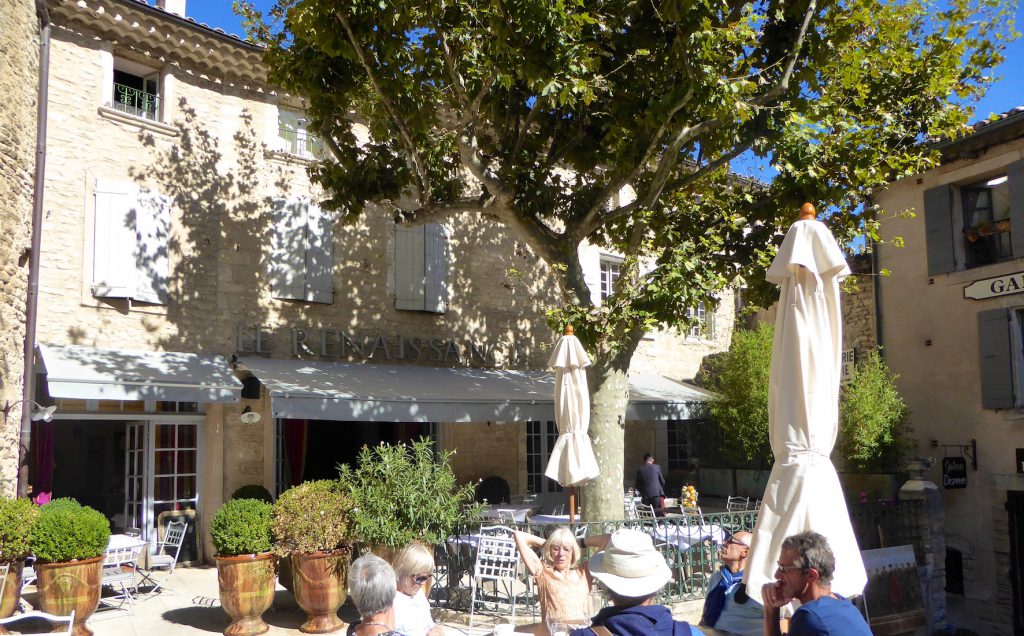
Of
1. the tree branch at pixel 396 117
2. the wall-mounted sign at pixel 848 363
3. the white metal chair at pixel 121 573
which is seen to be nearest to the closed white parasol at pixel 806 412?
the tree branch at pixel 396 117

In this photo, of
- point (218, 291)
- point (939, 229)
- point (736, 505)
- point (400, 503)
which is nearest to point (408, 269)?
point (218, 291)

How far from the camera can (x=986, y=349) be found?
531 inches

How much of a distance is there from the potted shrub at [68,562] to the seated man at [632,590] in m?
5.77

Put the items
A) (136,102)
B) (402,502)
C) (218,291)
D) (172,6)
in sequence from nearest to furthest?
(402,502) → (136,102) → (218,291) → (172,6)

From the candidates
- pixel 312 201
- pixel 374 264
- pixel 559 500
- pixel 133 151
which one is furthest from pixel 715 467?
pixel 133 151

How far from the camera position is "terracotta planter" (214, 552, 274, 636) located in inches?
316

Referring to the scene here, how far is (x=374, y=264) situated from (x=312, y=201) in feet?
4.85

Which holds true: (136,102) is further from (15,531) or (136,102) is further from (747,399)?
(747,399)

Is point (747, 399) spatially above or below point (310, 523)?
above

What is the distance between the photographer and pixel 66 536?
7859 mm

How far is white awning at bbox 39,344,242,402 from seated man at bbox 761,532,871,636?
29.0ft

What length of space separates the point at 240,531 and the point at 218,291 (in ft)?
17.8

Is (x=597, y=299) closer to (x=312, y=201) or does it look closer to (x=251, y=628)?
(x=312, y=201)

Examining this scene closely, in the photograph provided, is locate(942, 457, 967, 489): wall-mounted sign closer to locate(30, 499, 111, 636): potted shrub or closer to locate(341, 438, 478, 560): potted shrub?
locate(341, 438, 478, 560): potted shrub
